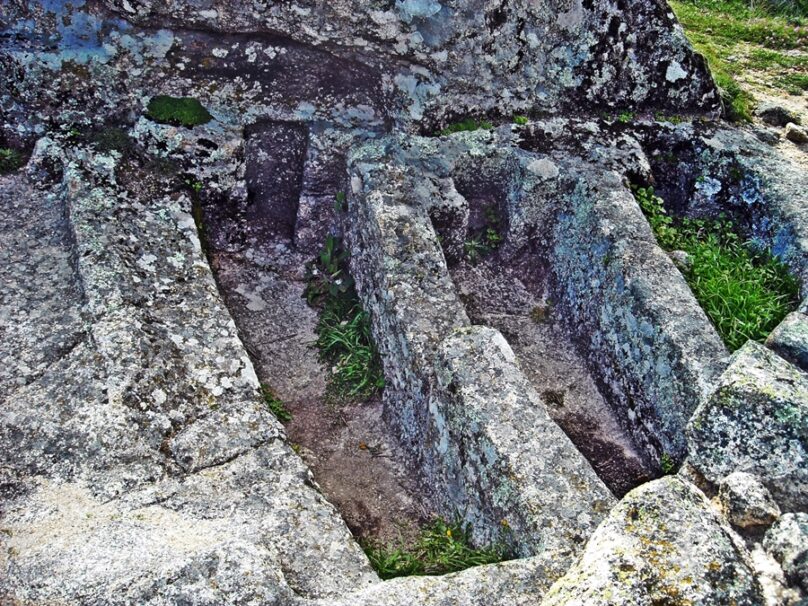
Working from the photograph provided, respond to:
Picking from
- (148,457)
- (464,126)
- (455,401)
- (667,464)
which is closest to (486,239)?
(464,126)

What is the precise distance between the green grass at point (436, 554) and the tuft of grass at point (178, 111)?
14.1ft

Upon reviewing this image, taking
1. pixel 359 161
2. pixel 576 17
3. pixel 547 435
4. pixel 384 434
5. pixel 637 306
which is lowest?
pixel 384 434

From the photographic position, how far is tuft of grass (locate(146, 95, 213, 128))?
7.07m

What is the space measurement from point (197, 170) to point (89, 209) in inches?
43.1

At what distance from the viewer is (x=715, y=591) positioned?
317 centimetres

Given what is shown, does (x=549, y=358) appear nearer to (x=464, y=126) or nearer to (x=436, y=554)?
(x=436, y=554)

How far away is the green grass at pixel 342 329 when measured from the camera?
20.9ft

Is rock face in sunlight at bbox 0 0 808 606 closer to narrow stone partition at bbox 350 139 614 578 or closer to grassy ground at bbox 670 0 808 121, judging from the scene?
narrow stone partition at bbox 350 139 614 578

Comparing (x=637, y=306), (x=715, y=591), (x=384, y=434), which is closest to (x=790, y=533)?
(x=715, y=591)

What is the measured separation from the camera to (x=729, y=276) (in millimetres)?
6527

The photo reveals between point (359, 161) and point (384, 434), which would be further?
point (359, 161)

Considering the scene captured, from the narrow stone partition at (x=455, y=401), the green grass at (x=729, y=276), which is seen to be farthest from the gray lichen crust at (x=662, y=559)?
the green grass at (x=729, y=276)

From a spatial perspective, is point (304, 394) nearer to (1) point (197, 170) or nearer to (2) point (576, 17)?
(1) point (197, 170)

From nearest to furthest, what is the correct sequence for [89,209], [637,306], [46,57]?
[637,306]
[89,209]
[46,57]
